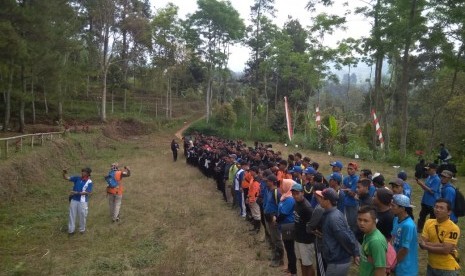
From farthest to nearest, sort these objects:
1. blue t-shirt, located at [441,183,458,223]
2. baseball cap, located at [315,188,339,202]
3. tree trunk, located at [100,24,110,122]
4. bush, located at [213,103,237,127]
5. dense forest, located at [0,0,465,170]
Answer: bush, located at [213,103,237,127], tree trunk, located at [100,24,110,122], dense forest, located at [0,0,465,170], blue t-shirt, located at [441,183,458,223], baseball cap, located at [315,188,339,202]

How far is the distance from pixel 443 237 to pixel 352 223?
2388 millimetres

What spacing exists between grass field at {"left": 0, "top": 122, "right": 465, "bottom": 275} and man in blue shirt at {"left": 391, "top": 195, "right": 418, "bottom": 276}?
302 cm

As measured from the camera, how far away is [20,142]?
15.4 metres

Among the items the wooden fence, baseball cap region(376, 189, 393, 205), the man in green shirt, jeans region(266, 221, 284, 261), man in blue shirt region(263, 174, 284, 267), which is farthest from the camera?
the wooden fence

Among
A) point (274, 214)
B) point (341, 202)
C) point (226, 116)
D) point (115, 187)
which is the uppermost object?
point (226, 116)

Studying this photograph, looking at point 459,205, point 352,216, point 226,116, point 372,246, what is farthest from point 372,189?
point 226,116

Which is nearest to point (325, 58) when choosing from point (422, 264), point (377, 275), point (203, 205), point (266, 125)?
point (266, 125)

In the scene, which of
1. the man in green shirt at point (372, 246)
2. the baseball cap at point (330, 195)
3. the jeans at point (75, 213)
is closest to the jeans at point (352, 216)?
the baseball cap at point (330, 195)

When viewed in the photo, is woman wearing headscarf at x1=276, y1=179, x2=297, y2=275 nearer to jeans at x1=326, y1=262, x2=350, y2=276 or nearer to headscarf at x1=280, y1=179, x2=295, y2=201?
headscarf at x1=280, y1=179, x2=295, y2=201

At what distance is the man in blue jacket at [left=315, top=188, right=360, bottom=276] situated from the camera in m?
4.32

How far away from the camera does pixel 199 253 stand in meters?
7.71

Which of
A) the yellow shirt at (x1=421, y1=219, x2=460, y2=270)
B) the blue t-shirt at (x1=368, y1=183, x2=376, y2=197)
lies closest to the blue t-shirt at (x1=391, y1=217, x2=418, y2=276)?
the yellow shirt at (x1=421, y1=219, x2=460, y2=270)

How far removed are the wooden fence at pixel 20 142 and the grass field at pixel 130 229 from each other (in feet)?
1.64

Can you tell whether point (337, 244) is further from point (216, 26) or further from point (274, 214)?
point (216, 26)
